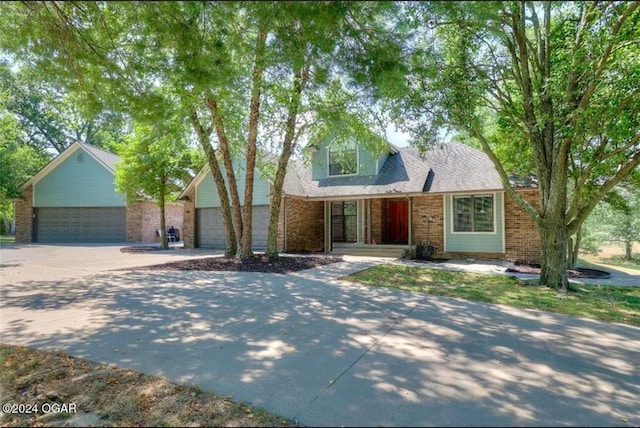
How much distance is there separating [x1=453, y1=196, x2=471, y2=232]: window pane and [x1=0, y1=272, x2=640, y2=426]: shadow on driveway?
739 cm

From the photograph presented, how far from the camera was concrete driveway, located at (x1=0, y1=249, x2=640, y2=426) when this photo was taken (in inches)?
113

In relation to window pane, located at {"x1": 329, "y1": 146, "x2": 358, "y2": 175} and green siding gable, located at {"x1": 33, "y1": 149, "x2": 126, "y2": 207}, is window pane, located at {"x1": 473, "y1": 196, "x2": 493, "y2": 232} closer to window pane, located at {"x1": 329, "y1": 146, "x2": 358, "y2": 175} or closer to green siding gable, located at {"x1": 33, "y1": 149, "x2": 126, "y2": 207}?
window pane, located at {"x1": 329, "y1": 146, "x2": 358, "y2": 175}

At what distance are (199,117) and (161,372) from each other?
9.86 metres

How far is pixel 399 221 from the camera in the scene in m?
16.5

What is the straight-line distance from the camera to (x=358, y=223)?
16312mm

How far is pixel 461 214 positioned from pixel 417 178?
87.4 inches

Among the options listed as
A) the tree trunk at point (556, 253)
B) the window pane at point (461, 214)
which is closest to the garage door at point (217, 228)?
the window pane at point (461, 214)

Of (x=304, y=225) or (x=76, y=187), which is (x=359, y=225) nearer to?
(x=304, y=225)

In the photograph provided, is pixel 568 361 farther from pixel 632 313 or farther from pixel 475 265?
pixel 475 265

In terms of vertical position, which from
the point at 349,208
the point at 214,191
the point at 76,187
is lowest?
the point at 349,208

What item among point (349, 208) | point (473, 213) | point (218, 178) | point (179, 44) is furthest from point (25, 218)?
point (473, 213)

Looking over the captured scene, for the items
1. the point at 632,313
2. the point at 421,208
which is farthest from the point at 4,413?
the point at 421,208

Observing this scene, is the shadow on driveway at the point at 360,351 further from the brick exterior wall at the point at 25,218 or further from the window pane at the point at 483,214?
the brick exterior wall at the point at 25,218

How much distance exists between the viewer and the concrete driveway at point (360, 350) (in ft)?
9.41
